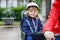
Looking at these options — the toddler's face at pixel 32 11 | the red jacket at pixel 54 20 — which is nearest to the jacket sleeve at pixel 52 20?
the red jacket at pixel 54 20

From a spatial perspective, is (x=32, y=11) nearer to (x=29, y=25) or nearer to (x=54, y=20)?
(x=29, y=25)

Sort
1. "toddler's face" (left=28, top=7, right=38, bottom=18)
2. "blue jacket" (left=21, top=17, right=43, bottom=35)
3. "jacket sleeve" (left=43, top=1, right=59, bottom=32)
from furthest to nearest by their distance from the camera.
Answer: "toddler's face" (left=28, top=7, right=38, bottom=18), "blue jacket" (left=21, top=17, right=43, bottom=35), "jacket sleeve" (left=43, top=1, right=59, bottom=32)

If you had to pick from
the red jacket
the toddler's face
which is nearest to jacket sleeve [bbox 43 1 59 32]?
the red jacket

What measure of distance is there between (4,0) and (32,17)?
95.4 ft

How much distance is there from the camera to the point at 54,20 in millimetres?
2512

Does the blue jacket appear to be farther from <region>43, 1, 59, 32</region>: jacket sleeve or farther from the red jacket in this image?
<region>43, 1, 59, 32</region>: jacket sleeve

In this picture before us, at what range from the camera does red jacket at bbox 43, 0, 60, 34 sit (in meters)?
2.46

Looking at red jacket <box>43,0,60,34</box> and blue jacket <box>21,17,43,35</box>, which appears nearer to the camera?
red jacket <box>43,0,60,34</box>

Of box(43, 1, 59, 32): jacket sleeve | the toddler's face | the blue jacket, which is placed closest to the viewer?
box(43, 1, 59, 32): jacket sleeve

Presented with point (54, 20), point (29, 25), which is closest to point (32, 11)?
point (29, 25)

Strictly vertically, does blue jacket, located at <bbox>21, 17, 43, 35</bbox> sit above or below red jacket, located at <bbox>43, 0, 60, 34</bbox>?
below

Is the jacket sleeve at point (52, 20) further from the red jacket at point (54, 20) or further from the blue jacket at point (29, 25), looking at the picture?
the blue jacket at point (29, 25)

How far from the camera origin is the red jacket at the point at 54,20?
8.08ft

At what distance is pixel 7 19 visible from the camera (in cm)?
1941
